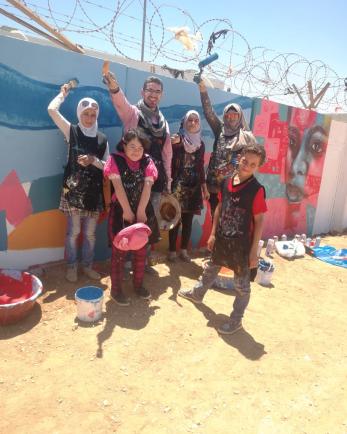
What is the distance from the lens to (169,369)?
2.66m

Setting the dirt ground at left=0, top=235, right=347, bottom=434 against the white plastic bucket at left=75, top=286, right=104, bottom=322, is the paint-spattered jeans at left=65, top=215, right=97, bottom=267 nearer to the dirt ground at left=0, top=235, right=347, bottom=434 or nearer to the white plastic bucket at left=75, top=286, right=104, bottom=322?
the dirt ground at left=0, top=235, right=347, bottom=434

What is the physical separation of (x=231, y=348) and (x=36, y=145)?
2528 mm

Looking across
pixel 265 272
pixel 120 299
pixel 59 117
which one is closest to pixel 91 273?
pixel 120 299

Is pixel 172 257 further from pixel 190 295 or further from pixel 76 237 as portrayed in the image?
pixel 76 237

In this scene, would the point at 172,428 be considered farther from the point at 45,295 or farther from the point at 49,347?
the point at 45,295

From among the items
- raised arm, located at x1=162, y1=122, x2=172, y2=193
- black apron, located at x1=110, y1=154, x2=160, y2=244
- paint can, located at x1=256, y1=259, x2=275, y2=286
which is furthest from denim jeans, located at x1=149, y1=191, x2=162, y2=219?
paint can, located at x1=256, y1=259, x2=275, y2=286

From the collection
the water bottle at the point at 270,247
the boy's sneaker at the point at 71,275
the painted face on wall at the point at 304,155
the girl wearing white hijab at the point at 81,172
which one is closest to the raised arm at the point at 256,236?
the girl wearing white hijab at the point at 81,172

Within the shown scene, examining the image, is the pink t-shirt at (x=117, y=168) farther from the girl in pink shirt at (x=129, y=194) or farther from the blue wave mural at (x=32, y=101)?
the blue wave mural at (x=32, y=101)

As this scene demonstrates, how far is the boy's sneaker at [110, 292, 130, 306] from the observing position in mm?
3334

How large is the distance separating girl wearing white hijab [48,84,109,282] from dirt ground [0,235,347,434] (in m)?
0.54

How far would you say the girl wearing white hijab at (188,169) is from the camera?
3996 millimetres

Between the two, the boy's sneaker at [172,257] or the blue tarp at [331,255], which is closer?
the boy's sneaker at [172,257]

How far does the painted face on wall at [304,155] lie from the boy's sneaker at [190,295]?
11.5 feet

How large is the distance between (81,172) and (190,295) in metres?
1.57
